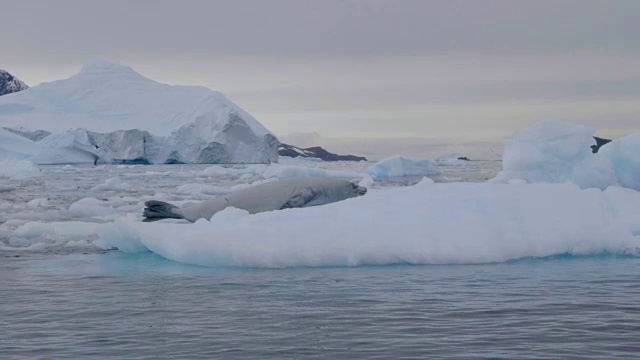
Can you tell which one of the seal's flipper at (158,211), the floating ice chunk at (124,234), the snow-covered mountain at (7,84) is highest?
the snow-covered mountain at (7,84)

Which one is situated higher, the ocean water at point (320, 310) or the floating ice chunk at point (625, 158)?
the floating ice chunk at point (625, 158)

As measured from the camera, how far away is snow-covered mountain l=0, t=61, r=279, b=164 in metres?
53.1

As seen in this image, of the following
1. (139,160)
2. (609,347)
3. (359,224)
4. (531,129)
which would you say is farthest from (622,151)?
(139,160)

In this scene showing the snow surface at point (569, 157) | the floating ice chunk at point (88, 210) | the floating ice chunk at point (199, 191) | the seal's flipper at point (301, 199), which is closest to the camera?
the seal's flipper at point (301, 199)

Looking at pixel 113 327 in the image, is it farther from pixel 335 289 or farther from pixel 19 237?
pixel 19 237

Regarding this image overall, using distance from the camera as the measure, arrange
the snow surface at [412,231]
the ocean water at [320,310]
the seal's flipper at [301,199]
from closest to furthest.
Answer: the ocean water at [320,310] < the snow surface at [412,231] < the seal's flipper at [301,199]

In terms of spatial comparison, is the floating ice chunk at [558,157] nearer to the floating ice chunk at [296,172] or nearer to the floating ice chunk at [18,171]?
the floating ice chunk at [296,172]

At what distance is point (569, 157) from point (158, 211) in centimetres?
802

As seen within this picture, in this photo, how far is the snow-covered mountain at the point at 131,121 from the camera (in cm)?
5312

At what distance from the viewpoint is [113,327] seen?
211 inches

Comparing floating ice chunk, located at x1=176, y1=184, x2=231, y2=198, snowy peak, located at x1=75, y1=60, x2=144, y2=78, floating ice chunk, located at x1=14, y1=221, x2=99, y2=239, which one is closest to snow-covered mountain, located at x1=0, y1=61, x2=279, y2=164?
snowy peak, located at x1=75, y1=60, x2=144, y2=78

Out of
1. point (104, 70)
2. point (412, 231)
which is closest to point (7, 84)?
point (104, 70)

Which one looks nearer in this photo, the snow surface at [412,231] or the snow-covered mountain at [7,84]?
the snow surface at [412,231]

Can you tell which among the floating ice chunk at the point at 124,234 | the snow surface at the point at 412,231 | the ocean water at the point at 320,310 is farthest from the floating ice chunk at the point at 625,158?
the floating ice chunk at the point at 124,234
